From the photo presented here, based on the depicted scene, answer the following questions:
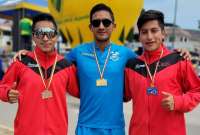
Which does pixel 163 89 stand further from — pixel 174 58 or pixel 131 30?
pixel 131 30

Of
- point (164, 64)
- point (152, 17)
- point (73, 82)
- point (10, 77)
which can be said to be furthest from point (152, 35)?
point (10, 77)

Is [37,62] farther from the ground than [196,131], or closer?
farther from the ground

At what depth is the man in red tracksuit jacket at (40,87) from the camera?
11.6 feet

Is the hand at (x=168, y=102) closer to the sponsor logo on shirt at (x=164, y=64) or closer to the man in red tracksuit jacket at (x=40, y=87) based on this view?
the sponsor logo on shirt at (x=164, y=64)

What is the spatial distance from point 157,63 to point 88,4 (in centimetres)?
680

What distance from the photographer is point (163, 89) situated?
11.6ft

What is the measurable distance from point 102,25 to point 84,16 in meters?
6.64

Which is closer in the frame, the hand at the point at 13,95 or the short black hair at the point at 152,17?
the hand at the point at 13,95

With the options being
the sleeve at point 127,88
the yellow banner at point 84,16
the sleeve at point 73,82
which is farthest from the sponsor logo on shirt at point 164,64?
the yellow banner at point 84,16

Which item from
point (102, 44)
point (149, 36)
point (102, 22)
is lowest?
point (102, 44)

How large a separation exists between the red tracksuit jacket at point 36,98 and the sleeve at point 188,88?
1053 millimetres

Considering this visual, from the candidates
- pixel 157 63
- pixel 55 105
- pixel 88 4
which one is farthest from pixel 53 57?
pixel 88 4

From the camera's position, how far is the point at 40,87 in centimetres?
353

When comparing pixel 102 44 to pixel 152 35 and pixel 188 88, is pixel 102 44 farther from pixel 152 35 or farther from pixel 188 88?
pixel 188 88
